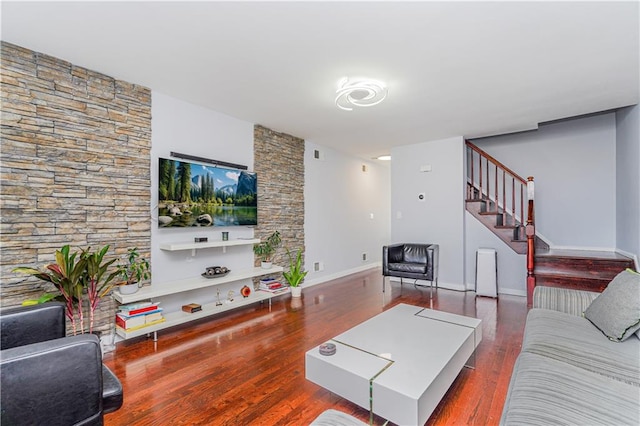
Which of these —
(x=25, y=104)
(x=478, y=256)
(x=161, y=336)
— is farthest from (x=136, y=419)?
(x=478, y=256)

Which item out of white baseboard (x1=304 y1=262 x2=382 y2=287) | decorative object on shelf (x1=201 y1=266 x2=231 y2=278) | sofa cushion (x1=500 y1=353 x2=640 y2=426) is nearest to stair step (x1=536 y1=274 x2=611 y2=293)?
sofa cushion (x1=500 y1=353 x2=640 y2=426)

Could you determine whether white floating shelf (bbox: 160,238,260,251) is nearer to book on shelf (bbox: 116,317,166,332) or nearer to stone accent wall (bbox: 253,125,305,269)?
stone accent wall (bbox: 253,125,305,269)

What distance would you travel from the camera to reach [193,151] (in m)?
3.52

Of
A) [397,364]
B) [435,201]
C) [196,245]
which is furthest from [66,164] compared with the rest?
[435,201]

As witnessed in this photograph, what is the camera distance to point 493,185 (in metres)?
5.43

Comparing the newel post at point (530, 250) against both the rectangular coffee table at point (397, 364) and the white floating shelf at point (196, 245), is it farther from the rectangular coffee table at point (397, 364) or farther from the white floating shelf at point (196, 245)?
the white floating shelf at point (196, 245)

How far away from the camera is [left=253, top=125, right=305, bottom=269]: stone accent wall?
4.32 metres

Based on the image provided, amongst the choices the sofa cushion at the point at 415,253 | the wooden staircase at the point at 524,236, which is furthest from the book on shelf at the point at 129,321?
the wooden staircase at the point at 524,236

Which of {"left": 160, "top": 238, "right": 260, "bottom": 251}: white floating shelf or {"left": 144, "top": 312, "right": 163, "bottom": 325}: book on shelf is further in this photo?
{"left": 160, "top": 238, "right": 260, "bottom": 251}: white floating shelf

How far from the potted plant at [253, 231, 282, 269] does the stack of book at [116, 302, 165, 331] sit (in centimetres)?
153

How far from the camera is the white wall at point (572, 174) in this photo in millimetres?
4562

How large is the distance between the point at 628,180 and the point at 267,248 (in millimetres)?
4832

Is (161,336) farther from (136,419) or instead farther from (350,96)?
(350,96)

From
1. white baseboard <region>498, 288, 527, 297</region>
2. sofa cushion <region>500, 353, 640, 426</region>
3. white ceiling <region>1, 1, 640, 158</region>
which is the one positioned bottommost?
white baseboard <region>498, 288, 527, 297</region>
